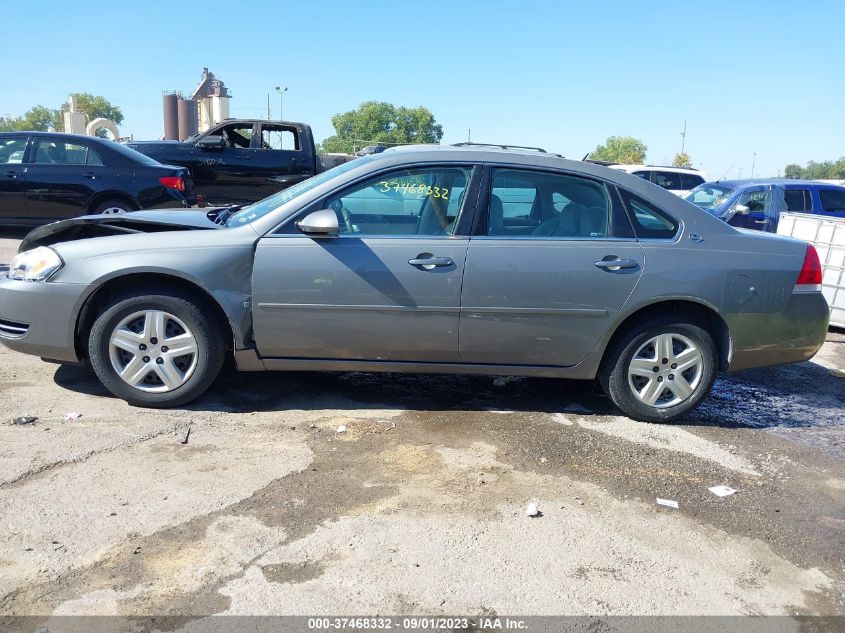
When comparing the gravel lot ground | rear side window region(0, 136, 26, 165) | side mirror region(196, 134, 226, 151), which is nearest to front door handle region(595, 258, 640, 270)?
the gravel lot ground

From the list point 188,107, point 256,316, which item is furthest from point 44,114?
point 256,316

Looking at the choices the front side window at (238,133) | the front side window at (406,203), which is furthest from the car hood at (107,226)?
the front side window at (238,133)

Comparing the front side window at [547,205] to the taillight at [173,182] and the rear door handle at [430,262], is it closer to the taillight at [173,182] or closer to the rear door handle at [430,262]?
the rear door handle at [430,262]

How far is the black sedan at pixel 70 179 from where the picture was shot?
388 inches

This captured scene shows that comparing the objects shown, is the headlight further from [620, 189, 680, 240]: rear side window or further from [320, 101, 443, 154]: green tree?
[320, 101, 443, 154]: green tree

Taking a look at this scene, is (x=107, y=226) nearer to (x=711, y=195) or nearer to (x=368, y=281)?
(x=368, y=281)

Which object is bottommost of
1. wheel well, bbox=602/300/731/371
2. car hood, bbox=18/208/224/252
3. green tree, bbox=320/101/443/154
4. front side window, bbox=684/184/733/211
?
wheel well, bbox=602/300/731/371

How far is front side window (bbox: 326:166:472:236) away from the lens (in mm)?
4500

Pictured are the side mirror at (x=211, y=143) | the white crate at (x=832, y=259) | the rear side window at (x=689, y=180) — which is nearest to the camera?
the white crate at (x=832, y=259)

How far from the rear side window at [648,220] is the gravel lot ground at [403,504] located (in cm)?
123

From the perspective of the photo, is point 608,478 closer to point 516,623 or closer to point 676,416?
point 676,416

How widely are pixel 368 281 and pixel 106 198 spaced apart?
7.17 meters

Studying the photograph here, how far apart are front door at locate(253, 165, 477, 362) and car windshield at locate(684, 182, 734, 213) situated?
865 cm

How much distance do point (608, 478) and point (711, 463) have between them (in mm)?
733
